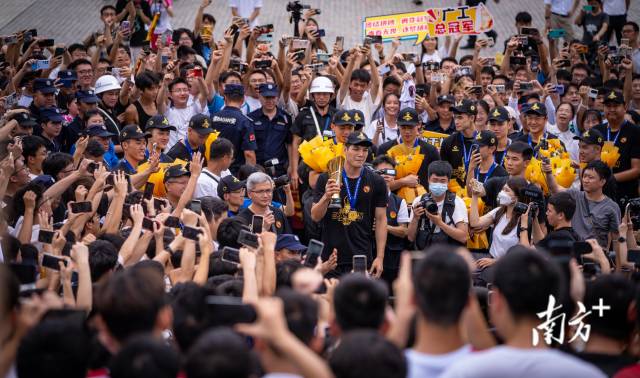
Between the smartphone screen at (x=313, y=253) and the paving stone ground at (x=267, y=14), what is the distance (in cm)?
1182

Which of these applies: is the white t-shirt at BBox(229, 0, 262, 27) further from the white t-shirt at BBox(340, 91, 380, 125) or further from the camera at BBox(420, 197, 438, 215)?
the camera at BBox(420, 197, 438, 215)

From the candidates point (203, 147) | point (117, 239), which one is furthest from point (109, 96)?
point (117, 239)

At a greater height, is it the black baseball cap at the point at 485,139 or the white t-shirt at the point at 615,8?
the white t-shirt at the point at 615,8

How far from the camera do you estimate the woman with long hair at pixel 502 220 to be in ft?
28.1

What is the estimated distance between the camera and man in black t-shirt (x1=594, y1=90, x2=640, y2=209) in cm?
1100

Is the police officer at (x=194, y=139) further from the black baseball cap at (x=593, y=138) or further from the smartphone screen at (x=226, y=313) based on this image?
the smartphone screen at (x=226, y=313)

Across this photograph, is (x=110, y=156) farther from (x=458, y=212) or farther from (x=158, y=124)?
(x=458, y=212)

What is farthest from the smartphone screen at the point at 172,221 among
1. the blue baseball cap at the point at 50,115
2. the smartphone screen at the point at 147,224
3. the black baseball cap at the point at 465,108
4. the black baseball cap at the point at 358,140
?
the black baseball cap at the point at 465,108

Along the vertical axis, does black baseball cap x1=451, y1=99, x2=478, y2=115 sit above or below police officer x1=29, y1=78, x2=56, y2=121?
below

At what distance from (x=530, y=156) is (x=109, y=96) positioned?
16.5ft

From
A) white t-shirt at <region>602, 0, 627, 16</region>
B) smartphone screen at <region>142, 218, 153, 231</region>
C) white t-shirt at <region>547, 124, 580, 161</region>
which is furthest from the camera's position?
white t-shirt at <region>602, 0, 627, 16</region>

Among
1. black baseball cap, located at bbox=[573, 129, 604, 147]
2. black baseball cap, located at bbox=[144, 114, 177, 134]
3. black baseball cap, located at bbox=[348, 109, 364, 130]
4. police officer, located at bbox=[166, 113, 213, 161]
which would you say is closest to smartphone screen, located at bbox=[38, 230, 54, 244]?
police officer, located at bbox=[166, 113, 213, 161]

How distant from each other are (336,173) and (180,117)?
10.4ft

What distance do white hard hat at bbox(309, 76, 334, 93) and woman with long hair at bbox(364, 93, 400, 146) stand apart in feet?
2.29
